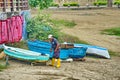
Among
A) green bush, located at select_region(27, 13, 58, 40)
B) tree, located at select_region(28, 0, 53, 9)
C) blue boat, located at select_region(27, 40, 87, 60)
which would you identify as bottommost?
blue boat, located at select_region(27, 40, 87, 60)

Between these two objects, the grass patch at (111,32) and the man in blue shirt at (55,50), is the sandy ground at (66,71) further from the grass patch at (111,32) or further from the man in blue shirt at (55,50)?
the grass patch at (111,32)

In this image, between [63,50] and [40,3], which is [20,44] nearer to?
[63,50]

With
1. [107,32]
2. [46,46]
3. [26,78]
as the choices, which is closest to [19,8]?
[46,46]

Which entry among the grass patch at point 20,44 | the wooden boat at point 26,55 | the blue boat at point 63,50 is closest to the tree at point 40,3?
the grass patch at point 20,44

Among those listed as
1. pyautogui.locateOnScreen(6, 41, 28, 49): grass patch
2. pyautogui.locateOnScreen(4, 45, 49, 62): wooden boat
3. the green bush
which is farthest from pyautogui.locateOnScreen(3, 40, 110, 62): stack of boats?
the green bush

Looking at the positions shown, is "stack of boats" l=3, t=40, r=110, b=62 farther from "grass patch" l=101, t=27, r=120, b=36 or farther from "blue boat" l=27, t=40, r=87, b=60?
"grass patch" l=101, t=27, r=120, b=36

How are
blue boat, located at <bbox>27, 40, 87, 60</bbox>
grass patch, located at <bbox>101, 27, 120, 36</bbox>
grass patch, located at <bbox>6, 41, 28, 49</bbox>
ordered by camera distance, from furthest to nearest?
grass patch, located at <bbox>101, 27, 120, 36</bbox> < grass patch, located at <bbox>6, 41, 28, 49</bbox> < blue boat, located at <bbox>27, 40, 87, 60</bbox>

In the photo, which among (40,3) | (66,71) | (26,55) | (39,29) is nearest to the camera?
(66,71)

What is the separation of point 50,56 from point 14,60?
87.5 inches

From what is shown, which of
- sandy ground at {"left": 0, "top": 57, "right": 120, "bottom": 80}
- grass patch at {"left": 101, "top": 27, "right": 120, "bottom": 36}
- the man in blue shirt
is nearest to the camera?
sandy ground at {"left": 0, "top": 57, "right": 120, "bottom": 80}

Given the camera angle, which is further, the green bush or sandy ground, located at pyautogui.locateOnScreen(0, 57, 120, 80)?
the green bush

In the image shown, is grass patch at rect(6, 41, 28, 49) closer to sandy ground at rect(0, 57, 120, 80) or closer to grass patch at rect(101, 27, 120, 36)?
sandy ground at rect(0, 57, 120, 80)

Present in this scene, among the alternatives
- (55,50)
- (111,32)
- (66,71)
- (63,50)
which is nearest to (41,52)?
(63,50)

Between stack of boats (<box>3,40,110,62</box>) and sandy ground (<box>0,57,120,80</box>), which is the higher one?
stack of boats (<box>3,40,110,62</box>)
